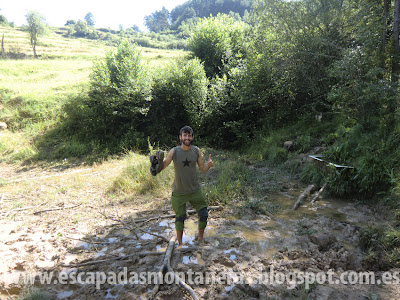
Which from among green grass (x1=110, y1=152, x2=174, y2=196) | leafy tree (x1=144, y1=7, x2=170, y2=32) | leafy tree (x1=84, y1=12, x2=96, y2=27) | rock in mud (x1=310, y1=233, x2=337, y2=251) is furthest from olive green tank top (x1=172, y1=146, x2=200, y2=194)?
leafy tree (x1=84, y1=12, x2=96, y2=27)

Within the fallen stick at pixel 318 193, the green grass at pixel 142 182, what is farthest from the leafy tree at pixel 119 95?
the fallen stick at pixel 318 193

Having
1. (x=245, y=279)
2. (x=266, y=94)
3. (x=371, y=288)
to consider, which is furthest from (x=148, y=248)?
(x=266, y=94)

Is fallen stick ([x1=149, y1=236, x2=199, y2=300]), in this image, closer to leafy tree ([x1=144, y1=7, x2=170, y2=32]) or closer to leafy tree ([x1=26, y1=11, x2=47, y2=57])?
leafy tree ([x1=26, y1=11, x2=47, y2=57])

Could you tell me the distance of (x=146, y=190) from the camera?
648cm

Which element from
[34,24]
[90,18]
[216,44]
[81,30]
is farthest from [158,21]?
[216,44]

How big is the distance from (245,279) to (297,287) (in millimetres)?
600

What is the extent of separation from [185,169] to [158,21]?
96374 millimetres

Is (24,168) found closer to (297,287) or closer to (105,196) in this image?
(105,196)

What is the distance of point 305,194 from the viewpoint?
586cm

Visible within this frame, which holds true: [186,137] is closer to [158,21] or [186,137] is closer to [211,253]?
[211,253]

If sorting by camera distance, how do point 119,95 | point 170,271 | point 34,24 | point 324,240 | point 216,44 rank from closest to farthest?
point 170,271
point 324,240
point 119,95
point 216,44
point 34,24

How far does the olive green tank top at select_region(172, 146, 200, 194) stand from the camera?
3.64m

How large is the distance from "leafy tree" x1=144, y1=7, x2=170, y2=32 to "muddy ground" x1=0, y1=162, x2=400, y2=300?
8959cm

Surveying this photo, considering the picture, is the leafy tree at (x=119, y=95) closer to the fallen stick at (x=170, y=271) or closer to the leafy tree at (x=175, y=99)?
the leafy tree at (x=175, y=99)
